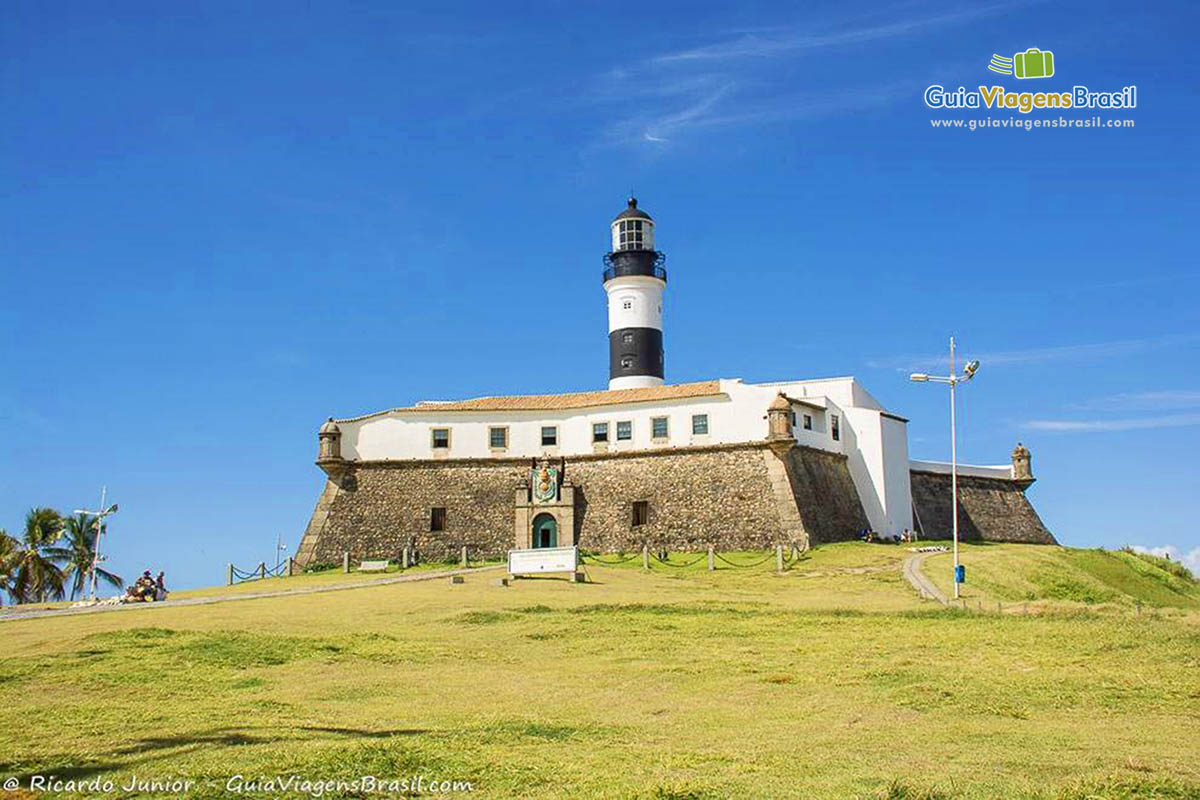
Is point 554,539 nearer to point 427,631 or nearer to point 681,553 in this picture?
point 681,553

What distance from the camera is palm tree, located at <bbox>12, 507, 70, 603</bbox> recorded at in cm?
5134

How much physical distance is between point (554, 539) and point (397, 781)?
37919 millimetres

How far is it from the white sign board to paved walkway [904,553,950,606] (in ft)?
34.4

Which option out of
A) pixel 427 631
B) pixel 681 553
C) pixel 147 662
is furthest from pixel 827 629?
pixel 681 553

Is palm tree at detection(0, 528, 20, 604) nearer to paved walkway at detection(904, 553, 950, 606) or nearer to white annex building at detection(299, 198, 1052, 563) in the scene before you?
white annex building at detection(299, 198, 1052, 563)

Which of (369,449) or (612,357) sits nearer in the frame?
(369,449)

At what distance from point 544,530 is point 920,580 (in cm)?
1972

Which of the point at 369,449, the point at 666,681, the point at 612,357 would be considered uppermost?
the point at 612,357

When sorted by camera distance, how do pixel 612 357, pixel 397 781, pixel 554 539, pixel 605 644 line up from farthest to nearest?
1. pixel 612 357
2. pixel 554 539
3. pixel 605 644
4. pixel 397 781

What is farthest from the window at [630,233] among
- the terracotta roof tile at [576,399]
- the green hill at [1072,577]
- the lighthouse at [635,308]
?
the green hill at [1072,577]

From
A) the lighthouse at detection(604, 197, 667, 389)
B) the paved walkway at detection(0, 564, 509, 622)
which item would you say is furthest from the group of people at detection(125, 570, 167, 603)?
the lighthouse at detection(604, 197, 667, 389)

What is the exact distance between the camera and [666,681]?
673 inches

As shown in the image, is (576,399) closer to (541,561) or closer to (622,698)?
(541,561)

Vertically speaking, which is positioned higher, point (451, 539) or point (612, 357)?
A: point (612, 357)
